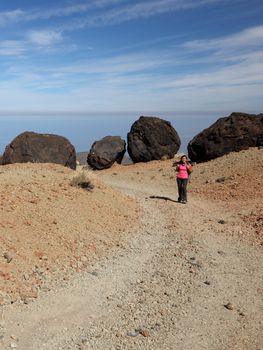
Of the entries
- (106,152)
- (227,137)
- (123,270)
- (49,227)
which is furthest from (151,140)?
(123,270)

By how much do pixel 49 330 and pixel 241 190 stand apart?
1296 cm

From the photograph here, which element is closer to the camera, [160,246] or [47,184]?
[160,246]

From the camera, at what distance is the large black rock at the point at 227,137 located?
26.9 meters

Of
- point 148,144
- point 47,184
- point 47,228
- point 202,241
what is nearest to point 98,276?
point 47,228

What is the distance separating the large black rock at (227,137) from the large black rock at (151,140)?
8.91 ft

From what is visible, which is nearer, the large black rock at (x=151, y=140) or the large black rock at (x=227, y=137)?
the large black rock at (x=227, y=137)

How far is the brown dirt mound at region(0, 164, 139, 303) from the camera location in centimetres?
866

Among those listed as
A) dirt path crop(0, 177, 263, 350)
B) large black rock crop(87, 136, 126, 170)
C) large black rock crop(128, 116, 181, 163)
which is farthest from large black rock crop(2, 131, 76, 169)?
dirt path crop(0, 177, 263, 350)

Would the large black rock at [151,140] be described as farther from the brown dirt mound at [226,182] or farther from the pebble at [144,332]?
the pebble at [144,332]

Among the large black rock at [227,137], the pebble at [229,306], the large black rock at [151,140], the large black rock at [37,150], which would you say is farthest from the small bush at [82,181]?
the large black rock at [151,140]

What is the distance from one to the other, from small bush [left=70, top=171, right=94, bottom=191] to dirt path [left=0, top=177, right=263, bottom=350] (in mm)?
3412

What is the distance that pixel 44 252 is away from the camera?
9648 millimetres

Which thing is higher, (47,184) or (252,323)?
(47,184)

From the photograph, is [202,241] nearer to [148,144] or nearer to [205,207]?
[205,207]
